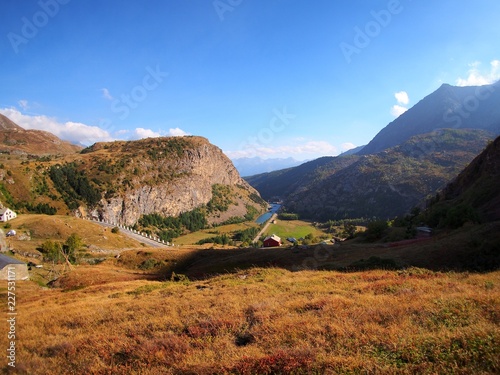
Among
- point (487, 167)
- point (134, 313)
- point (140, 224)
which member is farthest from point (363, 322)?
point (140, 224)

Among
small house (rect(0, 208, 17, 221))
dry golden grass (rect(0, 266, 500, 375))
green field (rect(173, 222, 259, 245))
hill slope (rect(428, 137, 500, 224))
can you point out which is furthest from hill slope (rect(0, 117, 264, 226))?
hill slope (rect(428, 137, 500, 224))

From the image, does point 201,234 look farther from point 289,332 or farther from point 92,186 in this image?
point 289,332

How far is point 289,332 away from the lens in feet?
29.6

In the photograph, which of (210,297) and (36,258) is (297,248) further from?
(36,258)

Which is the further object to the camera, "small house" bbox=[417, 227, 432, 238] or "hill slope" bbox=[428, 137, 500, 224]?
"small house" bbox=[417, 227, 432, 238]

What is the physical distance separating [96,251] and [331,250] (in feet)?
177

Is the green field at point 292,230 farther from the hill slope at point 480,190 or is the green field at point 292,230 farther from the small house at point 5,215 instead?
the small house at point 5,215

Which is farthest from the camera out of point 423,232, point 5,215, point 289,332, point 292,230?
point 292,230

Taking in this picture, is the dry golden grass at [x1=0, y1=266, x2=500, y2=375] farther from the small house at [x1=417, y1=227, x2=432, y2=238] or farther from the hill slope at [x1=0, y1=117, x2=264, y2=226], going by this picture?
the hill slope at [x1=0, y1=117, x2=264, y2=226]

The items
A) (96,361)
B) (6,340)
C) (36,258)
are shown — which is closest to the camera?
(96,361)

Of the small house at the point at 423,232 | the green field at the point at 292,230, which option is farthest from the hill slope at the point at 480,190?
the green field at the point at 292,230

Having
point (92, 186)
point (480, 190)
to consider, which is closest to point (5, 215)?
point (92, 186)

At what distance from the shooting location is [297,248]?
3950 cm

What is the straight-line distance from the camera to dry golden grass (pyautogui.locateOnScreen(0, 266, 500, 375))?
674cm
